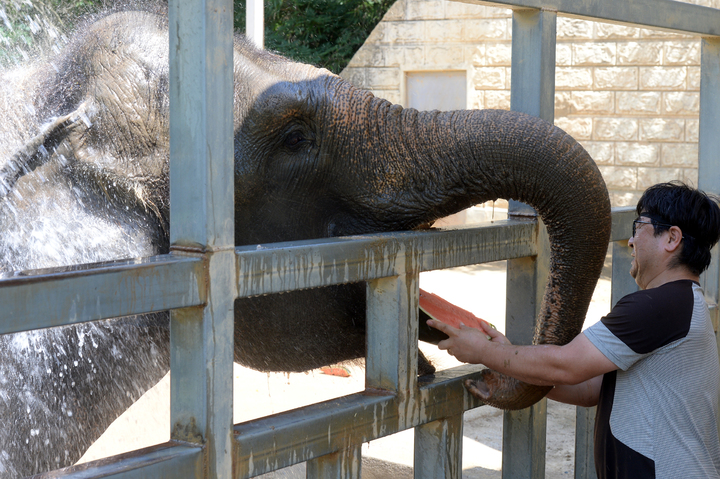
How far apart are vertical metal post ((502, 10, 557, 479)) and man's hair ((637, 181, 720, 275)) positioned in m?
0.39

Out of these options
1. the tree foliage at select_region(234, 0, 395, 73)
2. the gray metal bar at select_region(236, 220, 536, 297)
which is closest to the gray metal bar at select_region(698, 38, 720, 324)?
the gray metal bar at select_region(236, 220, 536, 297)

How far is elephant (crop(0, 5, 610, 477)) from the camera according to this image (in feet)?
→ 6.77

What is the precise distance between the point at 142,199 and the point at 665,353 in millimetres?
1478

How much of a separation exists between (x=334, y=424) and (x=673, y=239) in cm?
106

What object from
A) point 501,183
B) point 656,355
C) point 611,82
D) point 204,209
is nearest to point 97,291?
point 204,209

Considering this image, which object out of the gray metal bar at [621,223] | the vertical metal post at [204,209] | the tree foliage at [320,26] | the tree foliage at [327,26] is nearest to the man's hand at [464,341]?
the vertical metal post at [204,209]

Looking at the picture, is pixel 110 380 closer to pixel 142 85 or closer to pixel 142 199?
pixel 142 199

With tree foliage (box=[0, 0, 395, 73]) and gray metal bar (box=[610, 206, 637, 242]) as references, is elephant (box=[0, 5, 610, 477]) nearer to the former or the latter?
gray metal bar (box=[610, 206, 637, 242])

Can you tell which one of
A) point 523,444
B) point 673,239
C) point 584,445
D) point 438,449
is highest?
point 673,239

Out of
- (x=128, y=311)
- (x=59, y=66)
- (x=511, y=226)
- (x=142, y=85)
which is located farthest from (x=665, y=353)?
(x=59, y=66)

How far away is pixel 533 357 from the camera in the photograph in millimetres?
2061

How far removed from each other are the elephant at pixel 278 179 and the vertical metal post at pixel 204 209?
0.72 m

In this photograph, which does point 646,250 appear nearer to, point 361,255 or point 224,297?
point 361,255

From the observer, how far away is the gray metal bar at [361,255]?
1.56 metres
